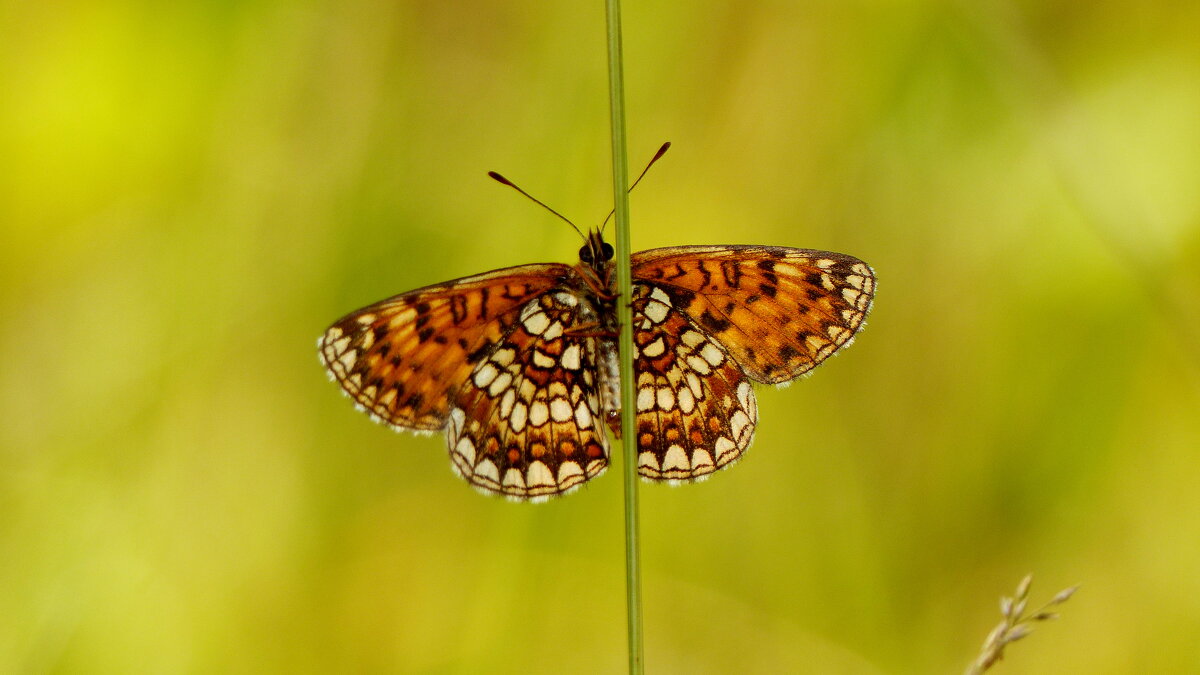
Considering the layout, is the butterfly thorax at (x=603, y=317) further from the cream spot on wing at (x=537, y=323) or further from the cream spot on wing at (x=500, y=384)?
the cream spot on wing at (x=500, y=384)

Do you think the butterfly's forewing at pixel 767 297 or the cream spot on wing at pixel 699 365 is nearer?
the butterfly's forewing at pixel 767 297

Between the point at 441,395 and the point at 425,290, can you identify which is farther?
the point at 441,395

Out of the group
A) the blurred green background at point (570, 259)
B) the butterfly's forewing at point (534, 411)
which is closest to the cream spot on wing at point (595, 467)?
the butterfly's forewing at point (534, 411)

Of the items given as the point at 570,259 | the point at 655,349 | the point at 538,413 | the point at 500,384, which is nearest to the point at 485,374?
the point at 500,384

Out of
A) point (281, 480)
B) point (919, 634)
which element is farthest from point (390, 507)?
point (919, 634)

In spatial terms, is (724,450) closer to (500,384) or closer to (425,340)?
(500,384)

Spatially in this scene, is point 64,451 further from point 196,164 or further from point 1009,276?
point 1009,276

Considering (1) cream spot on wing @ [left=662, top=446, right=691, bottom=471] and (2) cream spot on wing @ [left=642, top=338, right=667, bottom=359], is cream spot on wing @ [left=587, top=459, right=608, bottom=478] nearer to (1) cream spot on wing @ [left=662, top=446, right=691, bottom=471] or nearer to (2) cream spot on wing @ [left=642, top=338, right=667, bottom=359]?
(1) cream spot on wing @ [left=662, top=446, right=691, bottom=471]
